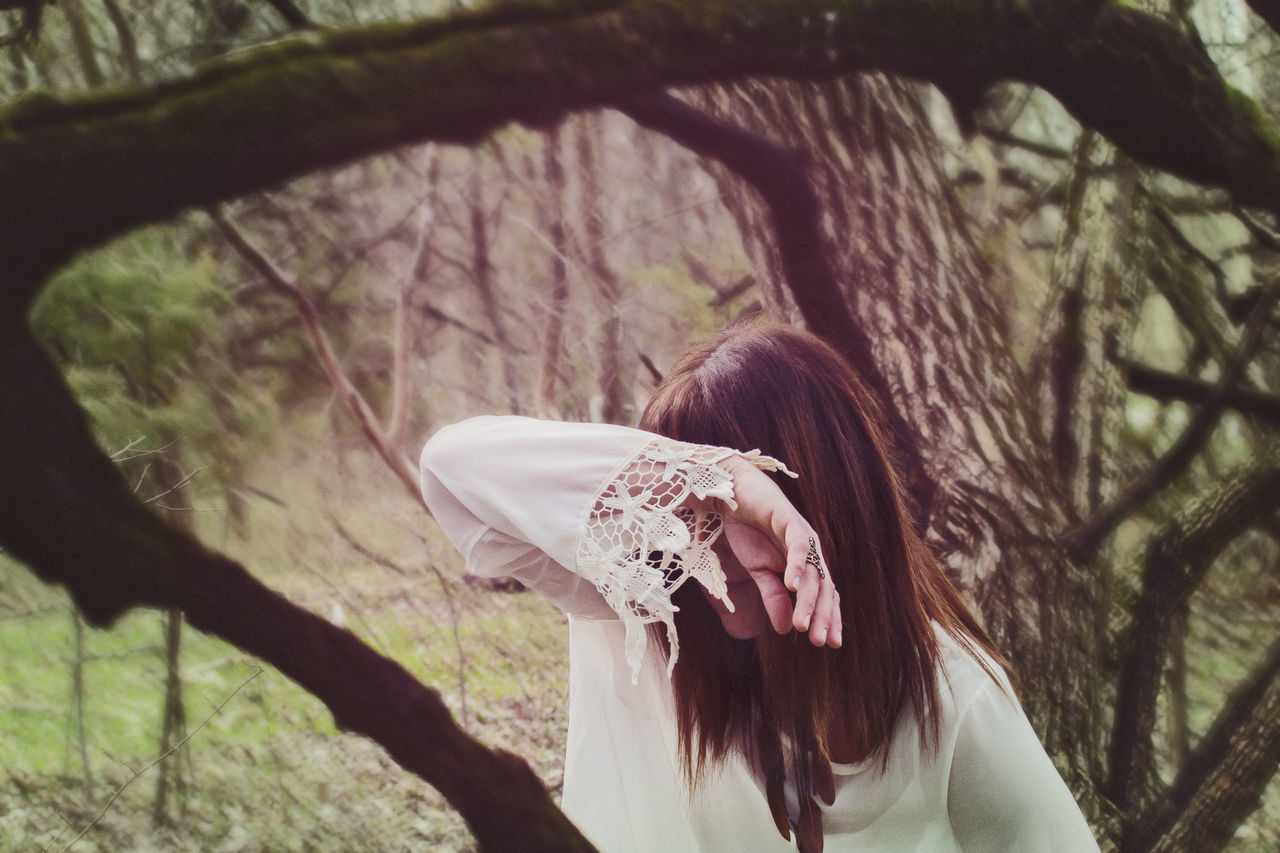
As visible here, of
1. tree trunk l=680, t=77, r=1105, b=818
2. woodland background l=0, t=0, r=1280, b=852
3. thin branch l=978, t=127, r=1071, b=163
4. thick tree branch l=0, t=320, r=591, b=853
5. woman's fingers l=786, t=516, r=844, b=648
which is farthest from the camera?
thin branch l=978, t=127, r=1071, b=163

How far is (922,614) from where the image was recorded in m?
1.03

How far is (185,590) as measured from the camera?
56.1 inches

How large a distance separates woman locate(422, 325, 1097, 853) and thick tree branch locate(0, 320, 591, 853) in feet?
1.76

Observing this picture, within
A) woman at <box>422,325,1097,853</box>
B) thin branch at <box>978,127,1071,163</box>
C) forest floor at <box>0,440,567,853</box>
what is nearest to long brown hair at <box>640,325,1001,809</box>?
woman at <box>422,325,1097,853</box>

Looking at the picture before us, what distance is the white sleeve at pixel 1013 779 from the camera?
996 millimetres

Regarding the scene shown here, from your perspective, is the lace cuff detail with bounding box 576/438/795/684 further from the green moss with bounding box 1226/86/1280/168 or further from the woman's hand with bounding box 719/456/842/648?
the green moss with bounding box 1226/86/1280/168

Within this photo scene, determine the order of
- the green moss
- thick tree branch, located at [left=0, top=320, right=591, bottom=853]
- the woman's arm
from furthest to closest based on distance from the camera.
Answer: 1. the green moss
2. thick tree branch, located at [left=0, top=320, right=591, bottom=853]
3. the woman's arm

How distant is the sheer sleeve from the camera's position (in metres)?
0.91

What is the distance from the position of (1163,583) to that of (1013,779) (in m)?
1.43

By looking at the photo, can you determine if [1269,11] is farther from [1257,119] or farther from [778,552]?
[778,552]

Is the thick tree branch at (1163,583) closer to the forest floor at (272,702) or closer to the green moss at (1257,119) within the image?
the green moss at (1257,119)

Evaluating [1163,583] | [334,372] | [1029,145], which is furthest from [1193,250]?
[334,372]

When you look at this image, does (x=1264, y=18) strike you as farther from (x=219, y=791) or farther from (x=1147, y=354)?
(x=219, y=791)

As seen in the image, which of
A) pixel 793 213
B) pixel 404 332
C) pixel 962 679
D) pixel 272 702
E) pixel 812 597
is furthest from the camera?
pixel 404 332
